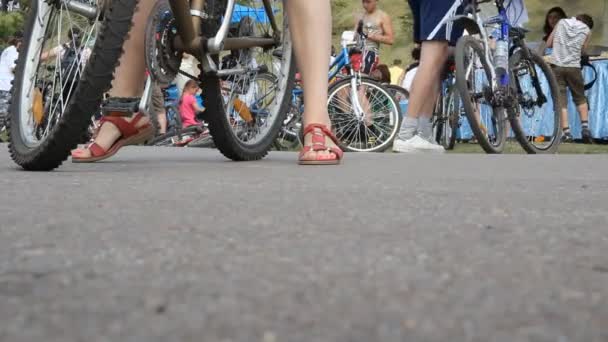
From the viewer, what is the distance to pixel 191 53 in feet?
9.96

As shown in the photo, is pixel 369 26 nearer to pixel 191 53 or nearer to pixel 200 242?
pixel 191 53

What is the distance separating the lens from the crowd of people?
3.21 metres

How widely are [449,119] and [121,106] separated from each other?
162 inches

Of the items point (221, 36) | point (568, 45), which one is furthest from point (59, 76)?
point (568, 45)

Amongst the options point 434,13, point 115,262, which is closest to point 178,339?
point 115,262

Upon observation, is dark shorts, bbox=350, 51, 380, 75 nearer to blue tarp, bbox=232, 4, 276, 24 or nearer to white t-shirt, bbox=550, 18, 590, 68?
white t-shirt, bbox=550, 18, 590, 68

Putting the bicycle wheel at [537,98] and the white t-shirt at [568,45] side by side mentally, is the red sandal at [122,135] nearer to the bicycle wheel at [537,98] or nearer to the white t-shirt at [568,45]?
the bicycle wheel at [537,98]

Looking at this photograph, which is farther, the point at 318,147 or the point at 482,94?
the point at 482,94

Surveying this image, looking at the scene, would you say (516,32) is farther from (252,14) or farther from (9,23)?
(9,23)

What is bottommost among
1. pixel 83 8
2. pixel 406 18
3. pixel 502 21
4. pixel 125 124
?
pixel 125 124

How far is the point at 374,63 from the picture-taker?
770 centimetres

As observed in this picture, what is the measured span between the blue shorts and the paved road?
119 inches

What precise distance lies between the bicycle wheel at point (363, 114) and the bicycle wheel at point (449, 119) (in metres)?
0.32

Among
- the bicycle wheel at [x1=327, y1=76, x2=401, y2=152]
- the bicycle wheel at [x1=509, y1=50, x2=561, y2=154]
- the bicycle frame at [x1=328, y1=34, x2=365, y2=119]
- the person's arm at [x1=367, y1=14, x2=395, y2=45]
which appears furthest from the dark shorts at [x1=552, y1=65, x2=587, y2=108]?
the bicycle wheel at [x1=509, y1=50, x2=561, y2=154]
